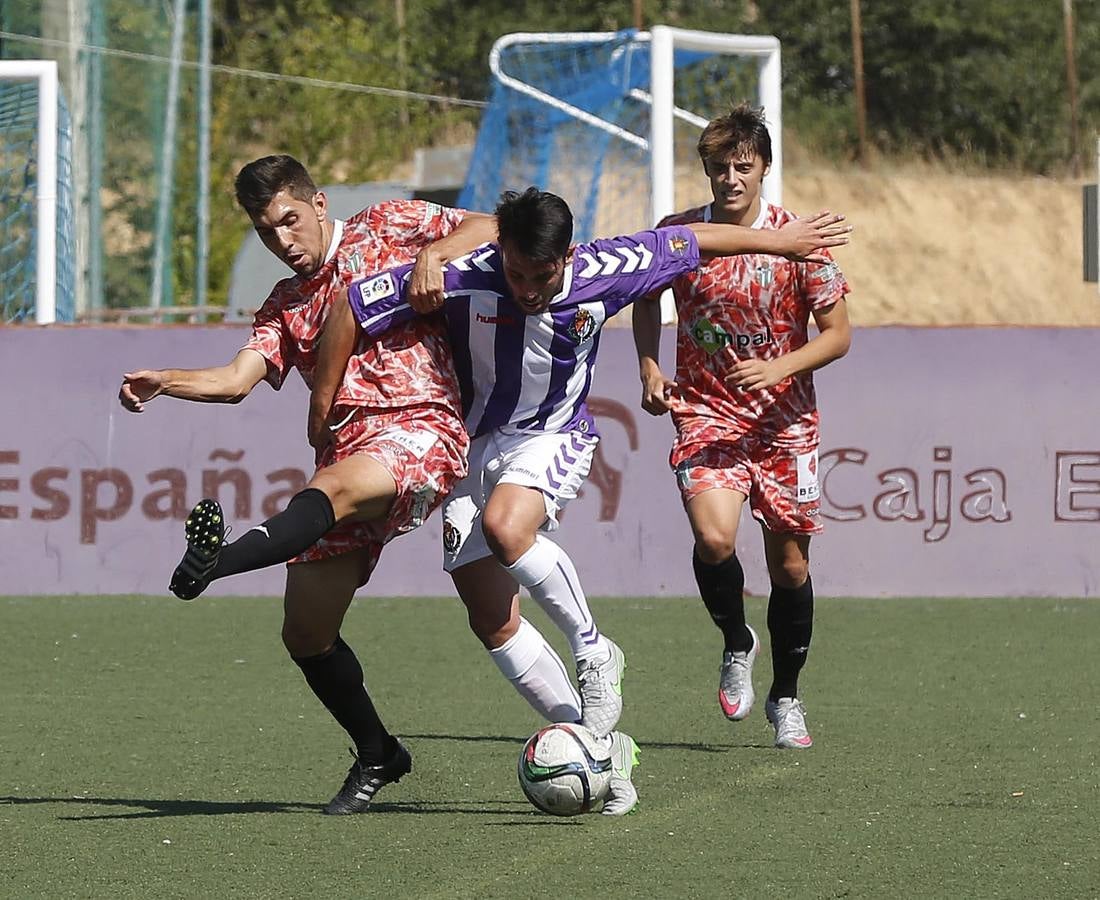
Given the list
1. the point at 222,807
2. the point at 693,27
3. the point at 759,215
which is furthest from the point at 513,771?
the point at 693,27

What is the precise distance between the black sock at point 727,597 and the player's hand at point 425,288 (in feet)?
6.05

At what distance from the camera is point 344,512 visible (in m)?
5.33

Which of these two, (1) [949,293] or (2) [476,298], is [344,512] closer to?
(2) [476,298]

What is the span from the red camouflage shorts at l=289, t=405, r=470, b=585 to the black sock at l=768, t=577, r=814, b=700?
1816mm

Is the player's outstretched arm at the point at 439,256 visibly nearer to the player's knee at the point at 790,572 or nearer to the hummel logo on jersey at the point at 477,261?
the hummel logo on jersey at the point at 477,261

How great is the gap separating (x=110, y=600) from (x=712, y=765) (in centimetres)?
546

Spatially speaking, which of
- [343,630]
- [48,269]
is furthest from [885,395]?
[48,269]

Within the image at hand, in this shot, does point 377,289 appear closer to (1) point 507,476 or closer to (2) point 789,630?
(1) point 507,476

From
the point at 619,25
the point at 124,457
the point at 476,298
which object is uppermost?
the point at 619,25

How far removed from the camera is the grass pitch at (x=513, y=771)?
4.83 metres

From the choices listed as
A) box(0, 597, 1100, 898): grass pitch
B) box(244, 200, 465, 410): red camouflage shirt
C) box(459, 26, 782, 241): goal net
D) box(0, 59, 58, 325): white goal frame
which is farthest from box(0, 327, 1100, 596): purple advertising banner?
box(244, 200, 465, 410): red camouflage shirt

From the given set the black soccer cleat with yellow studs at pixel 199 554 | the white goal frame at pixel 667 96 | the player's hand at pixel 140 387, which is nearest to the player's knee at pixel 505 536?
the black soccer cleat with yellow studs at pixel 199 554

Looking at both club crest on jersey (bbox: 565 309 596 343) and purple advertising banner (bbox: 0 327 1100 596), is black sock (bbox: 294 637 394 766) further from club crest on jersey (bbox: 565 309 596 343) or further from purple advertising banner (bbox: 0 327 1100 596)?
purple advertising banner (bbox: 0 327 1100 596)

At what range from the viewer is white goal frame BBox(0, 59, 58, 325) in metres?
12.7
